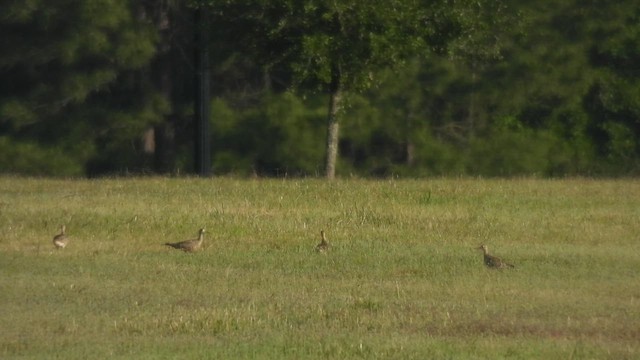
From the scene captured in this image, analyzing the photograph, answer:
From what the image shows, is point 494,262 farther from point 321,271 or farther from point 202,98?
A: point 202,98

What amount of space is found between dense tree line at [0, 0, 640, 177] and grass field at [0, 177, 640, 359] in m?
10.8

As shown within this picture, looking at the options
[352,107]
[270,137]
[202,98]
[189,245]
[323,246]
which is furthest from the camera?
[270,137]

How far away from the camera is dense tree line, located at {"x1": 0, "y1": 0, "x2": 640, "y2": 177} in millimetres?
33812

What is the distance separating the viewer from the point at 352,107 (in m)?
33.2

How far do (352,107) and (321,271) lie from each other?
18922 mm

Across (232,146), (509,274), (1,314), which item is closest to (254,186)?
(509,274)

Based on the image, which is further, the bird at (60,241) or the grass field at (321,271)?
the bird at (60,241)

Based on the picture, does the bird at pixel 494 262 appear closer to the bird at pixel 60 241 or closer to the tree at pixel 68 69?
the bird at pixel 60 241

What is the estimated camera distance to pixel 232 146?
35.0 metres

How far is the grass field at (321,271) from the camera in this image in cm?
1064

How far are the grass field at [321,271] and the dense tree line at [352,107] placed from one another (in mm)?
10781

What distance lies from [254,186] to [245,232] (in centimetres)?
488

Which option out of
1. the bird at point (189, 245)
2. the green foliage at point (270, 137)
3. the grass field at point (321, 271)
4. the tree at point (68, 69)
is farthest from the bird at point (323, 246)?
the tree at point (68, 69)

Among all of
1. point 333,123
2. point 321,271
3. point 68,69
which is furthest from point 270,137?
point 321,271
